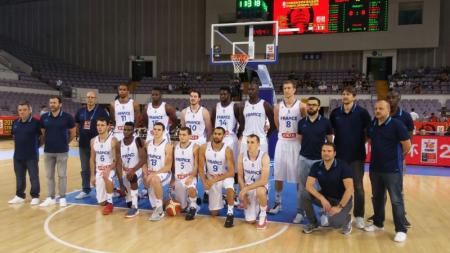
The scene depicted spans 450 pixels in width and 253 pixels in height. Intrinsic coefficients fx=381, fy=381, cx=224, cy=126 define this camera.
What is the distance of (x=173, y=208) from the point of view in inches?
201

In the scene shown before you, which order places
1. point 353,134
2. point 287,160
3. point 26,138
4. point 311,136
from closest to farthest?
point 353,134
point 311,136
point 287,160
point 26,138

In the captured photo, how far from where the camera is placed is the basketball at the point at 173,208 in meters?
5.11

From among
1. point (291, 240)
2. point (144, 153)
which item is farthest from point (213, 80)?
point (291, 240)

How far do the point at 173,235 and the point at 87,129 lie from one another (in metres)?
2.59

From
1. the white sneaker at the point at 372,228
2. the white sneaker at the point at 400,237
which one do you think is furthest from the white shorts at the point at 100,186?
the white sneaker at the point at 400,237

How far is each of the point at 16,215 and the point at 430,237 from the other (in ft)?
17.3

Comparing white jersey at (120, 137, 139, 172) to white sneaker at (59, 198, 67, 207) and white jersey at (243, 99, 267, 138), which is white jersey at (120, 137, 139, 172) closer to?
white sneaker at (59, 198, 67, 207)

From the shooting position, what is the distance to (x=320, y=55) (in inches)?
813

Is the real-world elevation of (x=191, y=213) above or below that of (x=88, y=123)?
below

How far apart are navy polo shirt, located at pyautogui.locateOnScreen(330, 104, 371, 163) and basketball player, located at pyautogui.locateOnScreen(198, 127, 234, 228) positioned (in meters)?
1.42

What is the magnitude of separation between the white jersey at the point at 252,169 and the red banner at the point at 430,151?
242 inches

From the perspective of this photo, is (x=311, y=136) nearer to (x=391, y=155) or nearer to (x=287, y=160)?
(x=287, y=160)

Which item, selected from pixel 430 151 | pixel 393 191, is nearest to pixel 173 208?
pixel 393 191

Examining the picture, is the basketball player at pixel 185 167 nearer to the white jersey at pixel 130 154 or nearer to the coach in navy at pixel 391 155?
the white jersey at pixel 130 154
